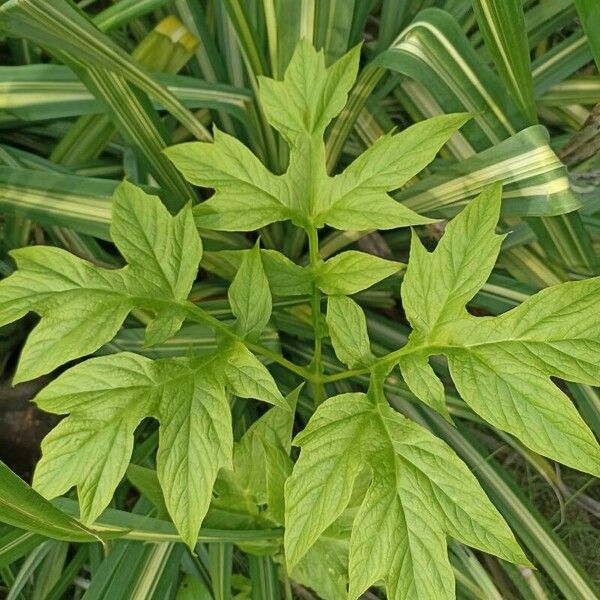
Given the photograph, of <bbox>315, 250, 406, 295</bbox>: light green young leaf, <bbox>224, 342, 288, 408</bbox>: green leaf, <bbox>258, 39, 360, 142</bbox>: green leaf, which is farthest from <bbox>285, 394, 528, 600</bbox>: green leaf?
<bbox>258, 39, 360, 142</bbox>: green leaf

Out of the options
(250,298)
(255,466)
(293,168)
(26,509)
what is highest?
(293,168)

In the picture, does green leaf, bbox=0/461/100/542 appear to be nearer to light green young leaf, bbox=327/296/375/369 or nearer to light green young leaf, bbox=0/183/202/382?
light green young leaf, bbox=0/183/202/382

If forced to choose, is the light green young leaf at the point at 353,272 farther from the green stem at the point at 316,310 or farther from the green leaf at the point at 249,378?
the green leaf at the point at 249,378

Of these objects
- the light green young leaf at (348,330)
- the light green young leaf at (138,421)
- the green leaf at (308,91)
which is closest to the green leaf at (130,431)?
the light green young leaf at (138,421)

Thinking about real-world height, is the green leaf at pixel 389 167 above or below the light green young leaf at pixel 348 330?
Answer: above

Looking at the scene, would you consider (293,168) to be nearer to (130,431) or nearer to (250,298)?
(250,298)


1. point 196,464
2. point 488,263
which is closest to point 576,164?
point 488,263

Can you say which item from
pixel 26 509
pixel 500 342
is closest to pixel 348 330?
pixel 500 342
